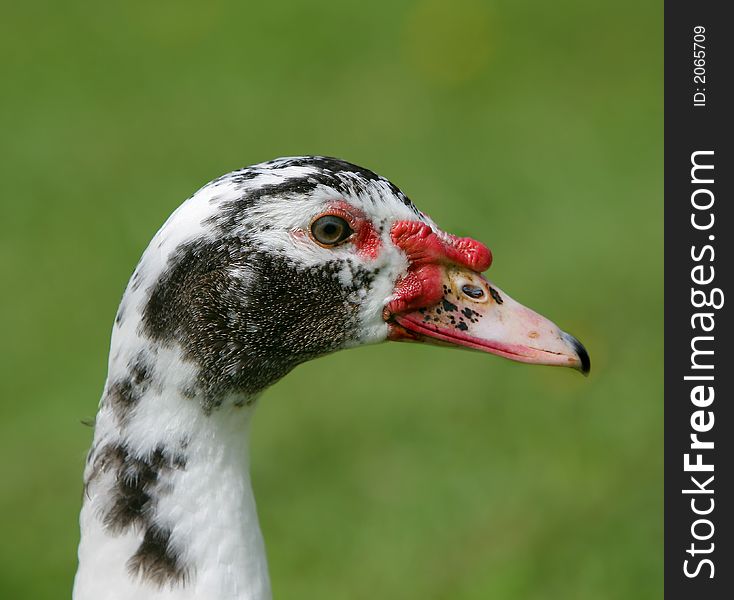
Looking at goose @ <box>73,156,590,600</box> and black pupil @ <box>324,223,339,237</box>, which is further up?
black pupil @ <box>324,223,339,237</box>

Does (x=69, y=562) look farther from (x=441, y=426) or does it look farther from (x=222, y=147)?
(x=222, y=147)

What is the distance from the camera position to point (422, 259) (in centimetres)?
284

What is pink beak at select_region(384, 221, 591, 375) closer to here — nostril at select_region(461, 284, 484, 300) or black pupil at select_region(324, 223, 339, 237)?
nostril at select_region(461, 284, 484, 300)

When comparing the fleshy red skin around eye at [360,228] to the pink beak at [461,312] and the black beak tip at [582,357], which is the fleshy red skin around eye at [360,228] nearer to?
the pink beak at [461,312]

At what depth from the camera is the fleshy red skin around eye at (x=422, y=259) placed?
280 cm

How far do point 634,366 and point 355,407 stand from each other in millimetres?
1353

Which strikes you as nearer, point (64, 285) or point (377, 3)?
point (64, 285)

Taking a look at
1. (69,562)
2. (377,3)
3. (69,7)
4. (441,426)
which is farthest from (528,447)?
(69,7)

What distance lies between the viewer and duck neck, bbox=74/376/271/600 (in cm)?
268

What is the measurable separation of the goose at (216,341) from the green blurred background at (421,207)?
232 centimetres
